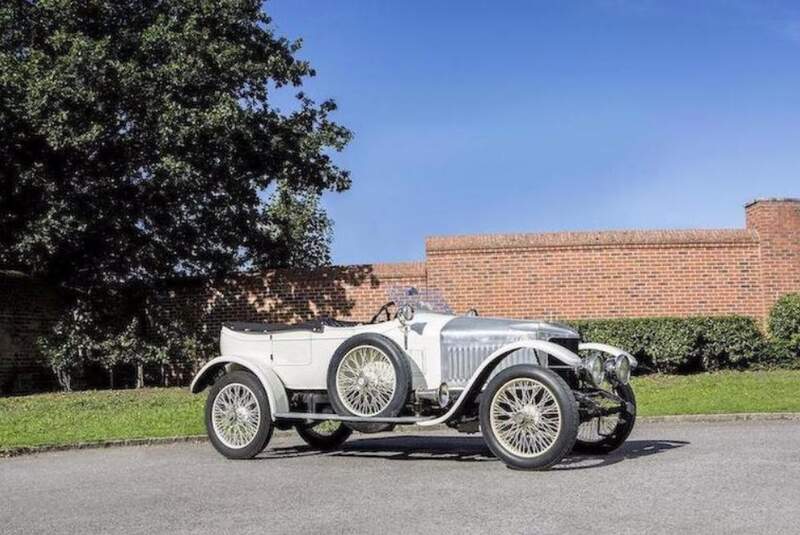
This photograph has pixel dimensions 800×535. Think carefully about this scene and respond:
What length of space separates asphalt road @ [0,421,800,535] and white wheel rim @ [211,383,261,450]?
9.7 inches

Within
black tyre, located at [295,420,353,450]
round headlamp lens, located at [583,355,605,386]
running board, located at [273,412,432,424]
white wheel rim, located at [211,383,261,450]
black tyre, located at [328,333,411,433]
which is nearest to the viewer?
round headlamp lens, located at [583,355,605,386]

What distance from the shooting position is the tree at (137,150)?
1722 centimetres

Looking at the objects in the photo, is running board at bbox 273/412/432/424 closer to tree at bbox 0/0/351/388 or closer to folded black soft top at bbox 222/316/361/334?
folded black soft top at bbox 222/316/361/334

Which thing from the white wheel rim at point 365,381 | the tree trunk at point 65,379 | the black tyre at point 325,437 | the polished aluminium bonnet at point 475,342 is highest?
the polished aluminium bonnet at point 475,342

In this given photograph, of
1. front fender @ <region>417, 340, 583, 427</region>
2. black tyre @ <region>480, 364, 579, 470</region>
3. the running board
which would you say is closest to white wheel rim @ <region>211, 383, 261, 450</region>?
the running board

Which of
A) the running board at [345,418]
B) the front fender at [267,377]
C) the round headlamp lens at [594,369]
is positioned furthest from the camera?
the front fender at [267,377]

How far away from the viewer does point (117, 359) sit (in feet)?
64.5

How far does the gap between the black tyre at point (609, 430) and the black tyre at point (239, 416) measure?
297 centimetres

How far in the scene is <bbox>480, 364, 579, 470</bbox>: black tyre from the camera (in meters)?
7.33

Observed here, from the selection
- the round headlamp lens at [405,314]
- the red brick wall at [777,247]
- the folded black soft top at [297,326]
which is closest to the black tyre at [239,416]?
Result: the folded black soft top at [297,326]

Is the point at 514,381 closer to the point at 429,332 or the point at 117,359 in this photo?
the point at 429,332

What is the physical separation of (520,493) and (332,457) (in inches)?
122

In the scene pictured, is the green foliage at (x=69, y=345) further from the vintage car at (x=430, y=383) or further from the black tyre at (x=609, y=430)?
the black tyre at (x=609, y=430)

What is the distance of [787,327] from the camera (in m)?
18.1
